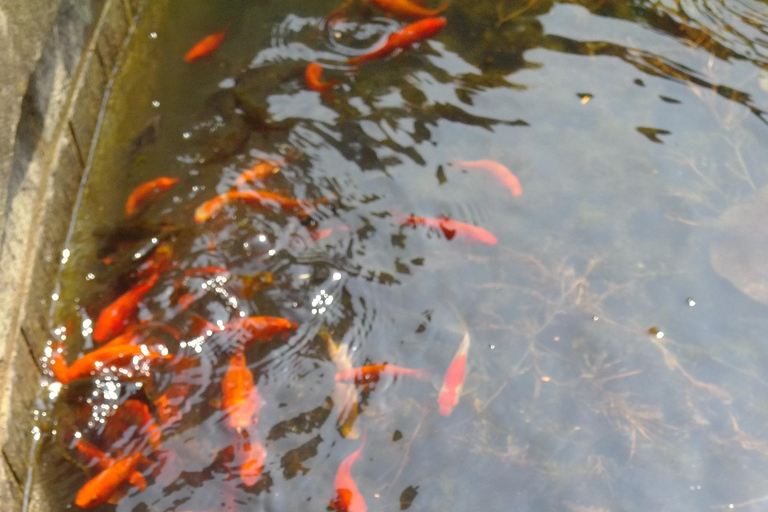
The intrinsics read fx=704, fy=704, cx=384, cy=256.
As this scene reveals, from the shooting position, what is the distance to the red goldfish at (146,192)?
12.8ft

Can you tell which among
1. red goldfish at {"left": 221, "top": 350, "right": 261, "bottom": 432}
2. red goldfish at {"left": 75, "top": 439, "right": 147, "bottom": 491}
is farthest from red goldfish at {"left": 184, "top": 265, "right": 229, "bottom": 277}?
red goldfish at {"left": 75, "top": 439, "right": 147, "bottom": 491}

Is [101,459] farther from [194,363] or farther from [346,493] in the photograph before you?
[346,493]

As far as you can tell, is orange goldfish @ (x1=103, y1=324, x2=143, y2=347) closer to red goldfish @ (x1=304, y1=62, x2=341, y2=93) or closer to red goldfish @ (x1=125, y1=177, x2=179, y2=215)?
red goldfish @ (x1=125, y1=177, x2=179, y2=215)

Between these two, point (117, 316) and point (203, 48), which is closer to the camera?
point (117, 316)

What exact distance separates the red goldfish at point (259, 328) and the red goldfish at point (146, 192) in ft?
3.19

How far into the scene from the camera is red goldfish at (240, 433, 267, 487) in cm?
305

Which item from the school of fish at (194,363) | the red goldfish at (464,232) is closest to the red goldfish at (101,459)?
the school of fish at (194,363)

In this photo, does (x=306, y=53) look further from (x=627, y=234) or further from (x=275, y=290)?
(x=627, y=234)

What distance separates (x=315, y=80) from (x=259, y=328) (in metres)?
1.81

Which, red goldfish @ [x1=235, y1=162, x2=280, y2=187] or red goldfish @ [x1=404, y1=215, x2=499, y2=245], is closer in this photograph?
red goldfish @ [x1=404, y1=215, x2=499, y2=245]

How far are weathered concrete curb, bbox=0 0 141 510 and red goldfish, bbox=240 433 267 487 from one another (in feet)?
2.89

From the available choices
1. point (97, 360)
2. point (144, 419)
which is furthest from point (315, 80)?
point (144, 419)

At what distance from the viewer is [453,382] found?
10.8 feet

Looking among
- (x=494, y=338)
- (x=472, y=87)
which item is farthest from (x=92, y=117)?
(x=494, y=338)
